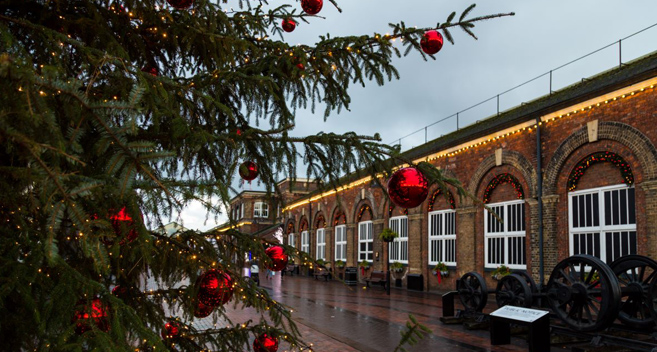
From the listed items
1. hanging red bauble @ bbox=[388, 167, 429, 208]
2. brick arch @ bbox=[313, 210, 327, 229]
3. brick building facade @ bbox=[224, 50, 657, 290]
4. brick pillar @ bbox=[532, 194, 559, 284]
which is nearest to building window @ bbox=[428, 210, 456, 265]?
brick building facade @ bbox=[224, 50, 657, 290]

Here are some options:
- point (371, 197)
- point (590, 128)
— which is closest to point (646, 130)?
point (590, 128)

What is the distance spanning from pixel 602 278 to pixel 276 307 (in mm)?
7224

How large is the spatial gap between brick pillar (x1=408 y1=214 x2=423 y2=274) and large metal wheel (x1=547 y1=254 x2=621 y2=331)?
1178cm

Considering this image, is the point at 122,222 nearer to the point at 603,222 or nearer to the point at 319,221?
the point at 603,222

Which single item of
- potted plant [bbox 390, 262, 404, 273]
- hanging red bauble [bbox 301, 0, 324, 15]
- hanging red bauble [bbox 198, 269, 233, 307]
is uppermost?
hanging red bauble [bbox 301, 0, 324, 15]

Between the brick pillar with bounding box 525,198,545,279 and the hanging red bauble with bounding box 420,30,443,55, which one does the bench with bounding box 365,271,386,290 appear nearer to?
the brick pillar with bounding box 525,198,545,279

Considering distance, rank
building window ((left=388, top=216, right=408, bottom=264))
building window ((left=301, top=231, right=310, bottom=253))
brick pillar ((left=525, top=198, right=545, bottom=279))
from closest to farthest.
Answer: brick pillar ((left=525, top=198, right=545, bottom=279)), building window ((left=388, top=216, right=408, bottom=264)), building window ((left=301, top=231, right=310, bottom=253))

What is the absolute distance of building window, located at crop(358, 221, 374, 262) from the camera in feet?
88.4

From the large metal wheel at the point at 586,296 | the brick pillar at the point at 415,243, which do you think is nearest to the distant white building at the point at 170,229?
the large metal wheel at the point at 586,296

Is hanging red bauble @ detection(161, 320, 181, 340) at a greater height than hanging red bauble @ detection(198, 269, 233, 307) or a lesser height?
lesser

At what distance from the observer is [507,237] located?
16.8 metres

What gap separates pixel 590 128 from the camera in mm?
13680

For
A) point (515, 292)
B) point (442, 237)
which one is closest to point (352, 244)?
point (442, 237)

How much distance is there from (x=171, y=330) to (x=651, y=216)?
12.2 m
